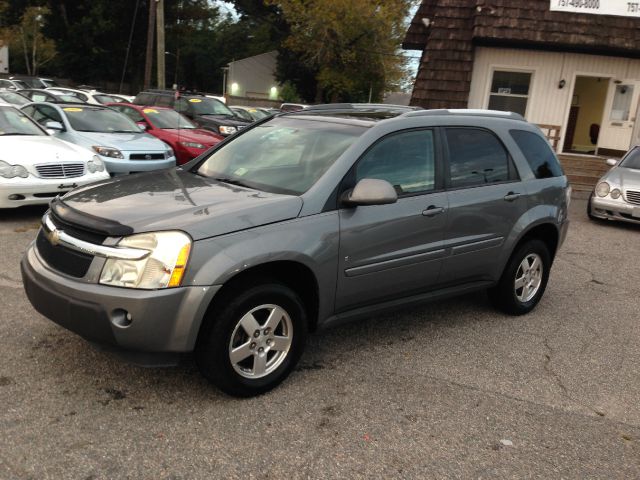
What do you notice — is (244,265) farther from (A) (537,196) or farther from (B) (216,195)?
(A) (537,196)

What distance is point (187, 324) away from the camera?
3156mm

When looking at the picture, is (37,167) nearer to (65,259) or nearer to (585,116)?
(65,259)

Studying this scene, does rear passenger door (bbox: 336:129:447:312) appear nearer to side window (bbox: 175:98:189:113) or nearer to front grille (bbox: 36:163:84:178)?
front grille (bbox: 36:163:84:178)

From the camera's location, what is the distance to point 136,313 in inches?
121

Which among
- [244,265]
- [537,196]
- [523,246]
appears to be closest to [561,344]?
[523,246]

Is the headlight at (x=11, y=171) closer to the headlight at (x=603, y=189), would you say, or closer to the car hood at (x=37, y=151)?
the car hood at (x=37, y=151)

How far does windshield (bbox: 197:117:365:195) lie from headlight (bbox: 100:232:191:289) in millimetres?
902

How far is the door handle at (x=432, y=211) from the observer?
4253 millimetres

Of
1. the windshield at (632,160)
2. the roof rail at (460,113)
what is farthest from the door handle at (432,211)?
the windshield at (632,160)

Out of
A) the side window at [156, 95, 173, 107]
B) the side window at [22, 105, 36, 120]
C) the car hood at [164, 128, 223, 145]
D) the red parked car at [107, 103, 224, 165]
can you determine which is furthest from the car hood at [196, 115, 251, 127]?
the side window at [22, 105, 36, 120]

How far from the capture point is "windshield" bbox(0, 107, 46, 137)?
8.27 metres

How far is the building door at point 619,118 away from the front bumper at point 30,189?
1302 cm

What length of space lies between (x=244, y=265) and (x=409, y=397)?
1.34 meters

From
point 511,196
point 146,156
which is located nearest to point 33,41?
point 146,156
